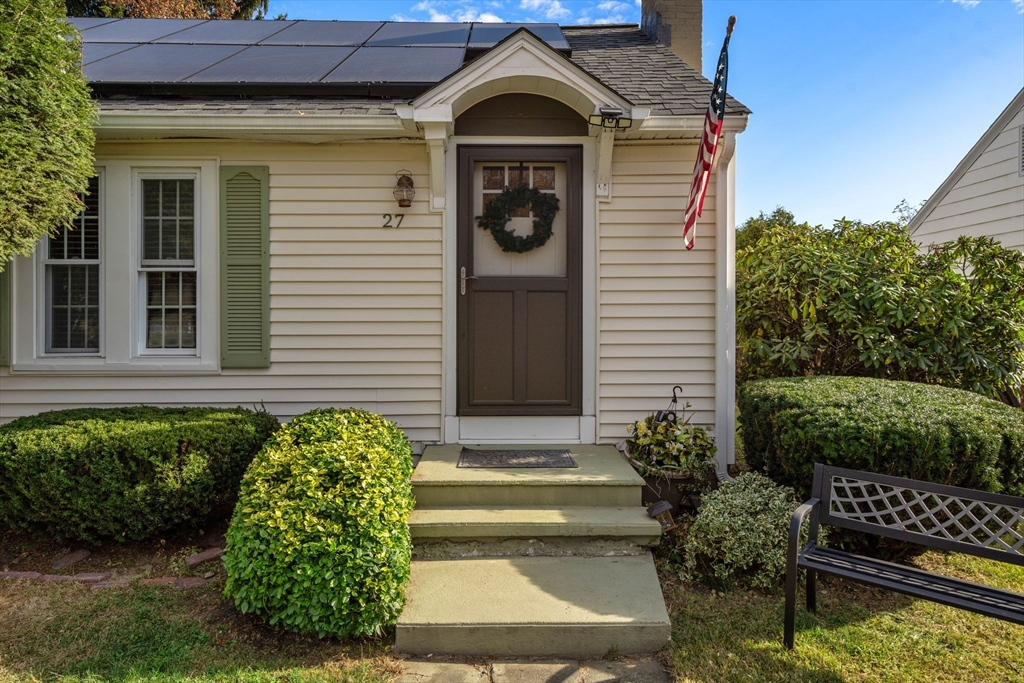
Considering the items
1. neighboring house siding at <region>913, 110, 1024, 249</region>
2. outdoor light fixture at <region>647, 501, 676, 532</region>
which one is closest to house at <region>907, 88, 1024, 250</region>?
neighboring house siding at <region>913, 110, 1024, 249</region>

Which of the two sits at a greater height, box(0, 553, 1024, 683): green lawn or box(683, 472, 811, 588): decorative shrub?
box(683, 472, 811, 588): decorative shrub

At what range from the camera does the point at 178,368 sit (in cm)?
460

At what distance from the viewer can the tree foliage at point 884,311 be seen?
498 cm

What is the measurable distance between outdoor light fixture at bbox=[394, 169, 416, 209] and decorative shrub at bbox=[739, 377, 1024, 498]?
10.2 feet

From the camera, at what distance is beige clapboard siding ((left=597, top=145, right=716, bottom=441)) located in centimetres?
461

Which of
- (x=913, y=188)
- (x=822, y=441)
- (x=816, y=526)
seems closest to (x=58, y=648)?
(x=816, y=526)

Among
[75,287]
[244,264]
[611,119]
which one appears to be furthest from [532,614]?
[75,287]

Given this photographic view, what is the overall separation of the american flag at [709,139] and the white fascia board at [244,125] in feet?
7.11

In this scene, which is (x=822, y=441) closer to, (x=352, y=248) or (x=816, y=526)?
(x=816, y=526)

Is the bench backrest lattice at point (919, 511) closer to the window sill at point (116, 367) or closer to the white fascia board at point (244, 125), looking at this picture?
the white fascia board at point (244, 125)

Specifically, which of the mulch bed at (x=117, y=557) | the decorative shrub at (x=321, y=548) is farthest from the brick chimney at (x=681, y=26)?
the mulch bed at (x=117, y=557)

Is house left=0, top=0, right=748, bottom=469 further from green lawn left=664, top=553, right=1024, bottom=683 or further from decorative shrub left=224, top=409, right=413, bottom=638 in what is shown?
decorative shrub left=224, top=409, right=413, bottom=638

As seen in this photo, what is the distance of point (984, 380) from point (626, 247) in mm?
3440

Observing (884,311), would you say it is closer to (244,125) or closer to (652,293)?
(652,293)
